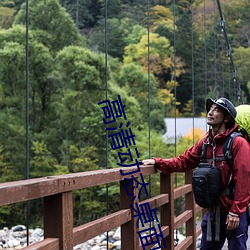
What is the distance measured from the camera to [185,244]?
289 cm

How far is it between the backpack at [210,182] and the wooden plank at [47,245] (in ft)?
2.22

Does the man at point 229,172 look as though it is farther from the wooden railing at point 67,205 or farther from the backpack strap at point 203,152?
the wooden railing at point 67,205

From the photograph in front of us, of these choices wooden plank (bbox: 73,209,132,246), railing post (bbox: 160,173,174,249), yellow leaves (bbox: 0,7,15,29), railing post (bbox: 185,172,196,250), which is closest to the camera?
wooden plank (bbox: 73,209,132,246)

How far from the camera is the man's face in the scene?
195 cm

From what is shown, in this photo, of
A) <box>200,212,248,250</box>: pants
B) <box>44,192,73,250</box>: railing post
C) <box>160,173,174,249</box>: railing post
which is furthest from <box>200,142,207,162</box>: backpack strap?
<box>44,192,73,250</box>: railing post

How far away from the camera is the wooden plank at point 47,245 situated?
1224mm

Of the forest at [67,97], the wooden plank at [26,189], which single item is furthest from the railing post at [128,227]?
the forest at [67,97]

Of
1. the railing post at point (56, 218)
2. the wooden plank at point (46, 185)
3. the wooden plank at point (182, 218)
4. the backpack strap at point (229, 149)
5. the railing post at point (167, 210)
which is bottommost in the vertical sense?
the wooden plank at point (182, 218)

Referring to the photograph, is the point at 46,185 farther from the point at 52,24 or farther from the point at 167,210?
the point at 52,24

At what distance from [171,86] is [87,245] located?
6.84 m

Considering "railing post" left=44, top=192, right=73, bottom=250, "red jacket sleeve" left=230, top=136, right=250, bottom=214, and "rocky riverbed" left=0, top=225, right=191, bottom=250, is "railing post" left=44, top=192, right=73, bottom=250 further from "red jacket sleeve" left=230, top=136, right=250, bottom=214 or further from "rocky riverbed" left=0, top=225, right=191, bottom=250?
"rocky riverbed" left=0, top=225, right=191, bottom=250

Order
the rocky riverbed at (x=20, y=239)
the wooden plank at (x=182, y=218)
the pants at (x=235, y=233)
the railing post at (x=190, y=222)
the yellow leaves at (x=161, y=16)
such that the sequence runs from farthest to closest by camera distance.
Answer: the yellow leaves at (x=161, y=16), the rocky riverbed at (x=20, y=239), the railing post at (x=190, y=222), the wooden plank at (x=182, y=218), the pants at (x=235, y=233)

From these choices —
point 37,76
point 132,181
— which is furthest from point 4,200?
point 37,76

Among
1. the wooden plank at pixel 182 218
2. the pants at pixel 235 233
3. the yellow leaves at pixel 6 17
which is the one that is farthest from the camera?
the yellow leaves at pixel 6 17
